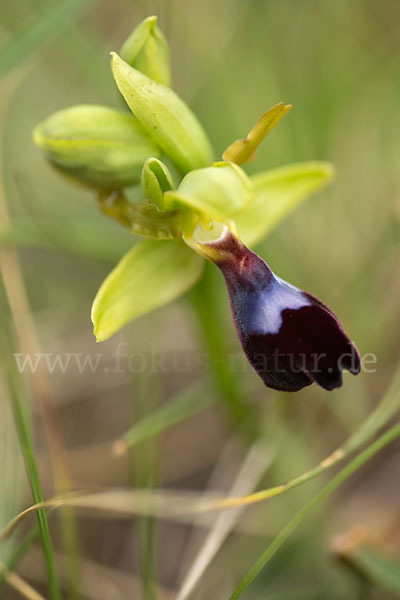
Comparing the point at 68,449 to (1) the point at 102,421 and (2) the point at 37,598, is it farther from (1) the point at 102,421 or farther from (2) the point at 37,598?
(2) the point at 37,598

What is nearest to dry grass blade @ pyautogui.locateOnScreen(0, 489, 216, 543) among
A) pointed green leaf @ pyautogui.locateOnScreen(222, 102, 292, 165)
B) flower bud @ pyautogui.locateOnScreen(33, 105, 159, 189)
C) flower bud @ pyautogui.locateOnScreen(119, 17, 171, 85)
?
flower bud @ pyautogui.locateOnScreen(33, 105, 159, 189)

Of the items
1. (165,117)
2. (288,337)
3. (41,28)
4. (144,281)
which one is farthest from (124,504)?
(41,28)

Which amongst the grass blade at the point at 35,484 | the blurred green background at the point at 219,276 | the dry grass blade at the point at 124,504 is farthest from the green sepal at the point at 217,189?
the dry grass blade at the point at 124,504

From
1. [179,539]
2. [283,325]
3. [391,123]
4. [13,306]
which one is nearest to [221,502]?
[283,325]

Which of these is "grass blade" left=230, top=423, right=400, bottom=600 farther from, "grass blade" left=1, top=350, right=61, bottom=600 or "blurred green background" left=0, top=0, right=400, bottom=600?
"blurred green background" left=0, top=0, right=400, bottom=600

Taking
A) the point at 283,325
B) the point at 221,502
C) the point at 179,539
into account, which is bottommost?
the point at 179,539

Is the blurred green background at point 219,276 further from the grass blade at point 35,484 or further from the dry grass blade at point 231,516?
the grass blade at point 35,484
